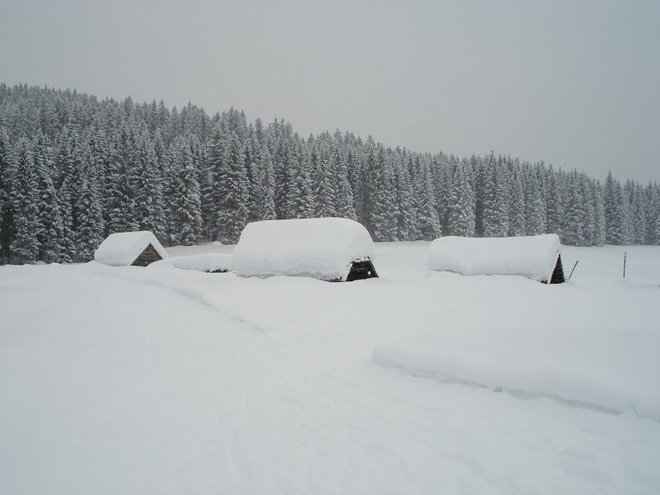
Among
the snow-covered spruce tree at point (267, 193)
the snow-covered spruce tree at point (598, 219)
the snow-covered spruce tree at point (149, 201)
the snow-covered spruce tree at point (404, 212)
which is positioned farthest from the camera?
the snow-covered spruce tree at point (598, 219)

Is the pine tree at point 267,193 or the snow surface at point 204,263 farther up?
the pine tree at point 267,193

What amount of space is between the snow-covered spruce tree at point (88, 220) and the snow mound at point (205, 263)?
19676mm

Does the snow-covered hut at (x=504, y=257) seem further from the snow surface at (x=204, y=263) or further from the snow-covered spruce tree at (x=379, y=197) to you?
the snow-covered spruce tree at (x=379, y=197)

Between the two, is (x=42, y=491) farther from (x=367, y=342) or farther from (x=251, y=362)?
(x=367, y=342)

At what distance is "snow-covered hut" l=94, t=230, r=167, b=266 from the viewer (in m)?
31.6

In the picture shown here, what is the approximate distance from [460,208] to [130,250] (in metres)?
49.2

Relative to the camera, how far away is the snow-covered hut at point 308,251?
57.2 feet

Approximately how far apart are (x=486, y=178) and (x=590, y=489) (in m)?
73.2

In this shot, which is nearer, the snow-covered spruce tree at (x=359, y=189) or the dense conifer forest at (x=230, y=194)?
the dense conifer forest at (x=230, y=194)

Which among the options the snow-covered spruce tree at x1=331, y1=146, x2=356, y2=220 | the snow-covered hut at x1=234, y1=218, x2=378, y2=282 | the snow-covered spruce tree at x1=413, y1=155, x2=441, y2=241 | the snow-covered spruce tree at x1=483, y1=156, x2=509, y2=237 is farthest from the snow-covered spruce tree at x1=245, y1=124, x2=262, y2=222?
the snow-covered spruce tree at x1=483, y1=156, x2=509, y2=237

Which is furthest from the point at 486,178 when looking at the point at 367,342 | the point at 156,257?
the point at 367,342

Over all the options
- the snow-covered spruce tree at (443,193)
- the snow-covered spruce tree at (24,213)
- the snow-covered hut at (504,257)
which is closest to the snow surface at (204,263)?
the snow-covered hut at (504,257)

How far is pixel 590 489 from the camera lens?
10.2 feet

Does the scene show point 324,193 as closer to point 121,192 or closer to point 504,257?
point 121,192
